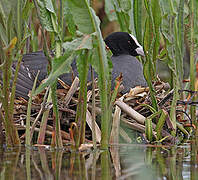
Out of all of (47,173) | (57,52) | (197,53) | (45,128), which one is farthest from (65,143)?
(197,53)

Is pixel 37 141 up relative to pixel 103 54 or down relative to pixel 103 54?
down

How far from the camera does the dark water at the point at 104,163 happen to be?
1701 millimetres

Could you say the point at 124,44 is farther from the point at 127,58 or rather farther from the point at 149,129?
the point at 149,129

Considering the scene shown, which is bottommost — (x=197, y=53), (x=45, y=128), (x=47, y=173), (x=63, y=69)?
(x=47, y=173)

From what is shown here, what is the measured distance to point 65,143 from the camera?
2693 millimetres

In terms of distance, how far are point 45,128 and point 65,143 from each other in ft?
0.50

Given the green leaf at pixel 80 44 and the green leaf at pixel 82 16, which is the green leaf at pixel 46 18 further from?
the green leaf at pixel 80 44

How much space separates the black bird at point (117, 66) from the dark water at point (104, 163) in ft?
3.91

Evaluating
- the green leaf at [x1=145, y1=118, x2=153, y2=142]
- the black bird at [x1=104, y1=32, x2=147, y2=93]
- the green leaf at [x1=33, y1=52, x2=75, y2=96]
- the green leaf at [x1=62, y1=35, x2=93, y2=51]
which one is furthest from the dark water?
the black bird at [x1=104, y1=32, x2=147, y2=93]

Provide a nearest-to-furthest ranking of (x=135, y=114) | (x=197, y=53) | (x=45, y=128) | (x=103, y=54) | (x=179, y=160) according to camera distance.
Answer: (x=179, y=160), (x=103, y=54), (x=45, y=128), (x=135, y=114), (x=197, y=53)

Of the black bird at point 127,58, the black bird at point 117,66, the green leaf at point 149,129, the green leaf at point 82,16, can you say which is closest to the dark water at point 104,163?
the green leaf at point 149,129

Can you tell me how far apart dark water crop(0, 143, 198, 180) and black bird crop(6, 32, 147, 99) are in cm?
119

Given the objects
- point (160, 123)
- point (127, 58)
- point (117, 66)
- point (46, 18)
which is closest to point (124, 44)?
point (127, 58)

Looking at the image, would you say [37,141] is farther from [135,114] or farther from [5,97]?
[135,114]
